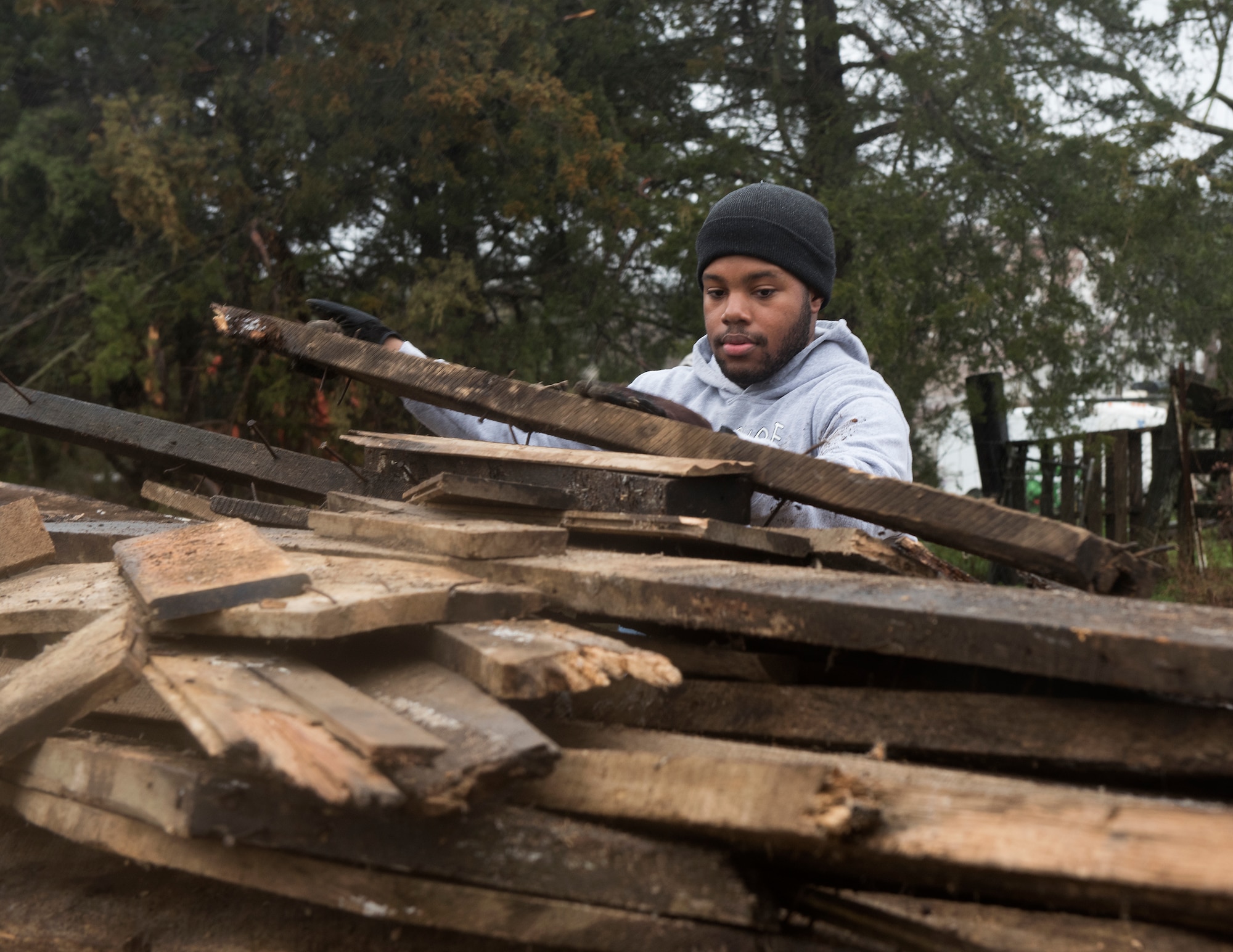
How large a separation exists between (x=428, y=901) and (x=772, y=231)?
92.2 inches

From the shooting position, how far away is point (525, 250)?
25.3 feet

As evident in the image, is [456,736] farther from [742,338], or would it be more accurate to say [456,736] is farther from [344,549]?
[742,338]

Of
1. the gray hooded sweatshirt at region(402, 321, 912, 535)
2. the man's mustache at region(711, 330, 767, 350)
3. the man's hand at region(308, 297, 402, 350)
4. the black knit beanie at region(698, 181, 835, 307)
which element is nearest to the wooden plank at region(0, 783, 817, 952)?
the gray hooded sweatshirt at region(402, 321, 912, 535)

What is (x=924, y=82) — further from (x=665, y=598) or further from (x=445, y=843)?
(x=445, y=843)

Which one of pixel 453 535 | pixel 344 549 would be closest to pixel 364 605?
pixel 453 535

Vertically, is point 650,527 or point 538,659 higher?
point 650,527

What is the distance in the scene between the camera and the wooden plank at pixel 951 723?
146 centimetres

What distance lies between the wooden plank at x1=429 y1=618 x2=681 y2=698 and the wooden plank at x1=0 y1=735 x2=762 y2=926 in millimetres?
184

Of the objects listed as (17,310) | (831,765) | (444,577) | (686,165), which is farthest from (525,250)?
(831,765)

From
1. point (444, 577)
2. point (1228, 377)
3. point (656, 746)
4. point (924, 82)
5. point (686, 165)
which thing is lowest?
point (656, 746)

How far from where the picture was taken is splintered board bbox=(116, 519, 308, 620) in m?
1.66

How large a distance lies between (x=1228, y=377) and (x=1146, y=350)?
27.5 inches

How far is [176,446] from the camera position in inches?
126

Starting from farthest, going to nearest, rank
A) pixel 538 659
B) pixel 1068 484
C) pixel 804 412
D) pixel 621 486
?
pixel 1068 484 < pixel 804 412 < pixel 621 486 < pixel 538 659
